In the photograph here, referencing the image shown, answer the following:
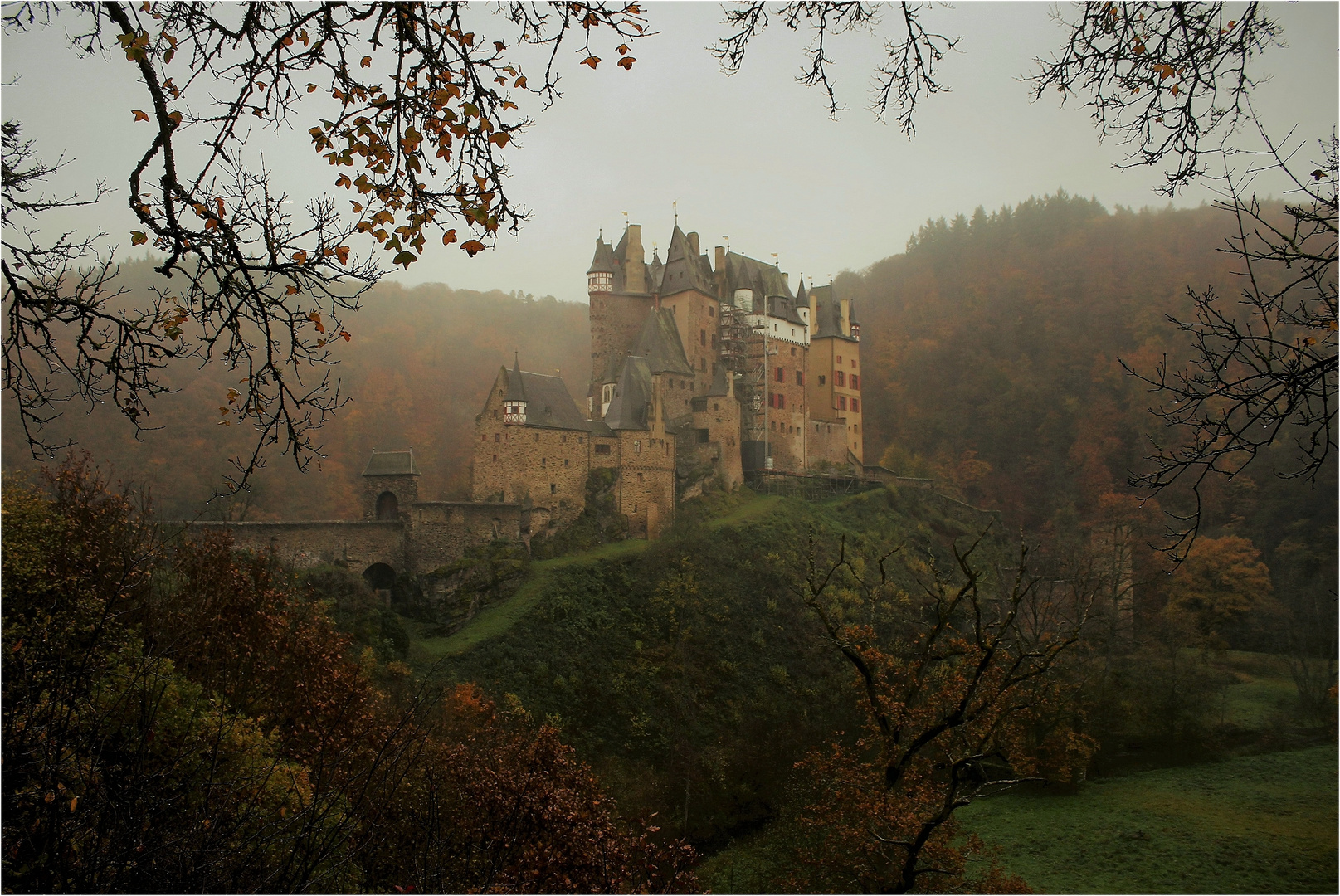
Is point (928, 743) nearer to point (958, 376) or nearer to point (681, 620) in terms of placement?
point (681, 620)

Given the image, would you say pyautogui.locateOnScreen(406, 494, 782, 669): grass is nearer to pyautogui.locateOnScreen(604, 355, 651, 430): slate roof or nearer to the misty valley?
the misty valley

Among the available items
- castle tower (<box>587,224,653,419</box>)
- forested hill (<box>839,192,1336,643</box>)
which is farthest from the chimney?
forested hill (<box>839,192,1336,643</box>)

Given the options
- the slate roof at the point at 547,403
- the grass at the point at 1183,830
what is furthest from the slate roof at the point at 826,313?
the grass at the point at 1183,830

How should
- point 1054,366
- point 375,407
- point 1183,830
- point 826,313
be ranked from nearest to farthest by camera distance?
point 1183,830 → point 375,407 → point 826,313 → point 1054,366

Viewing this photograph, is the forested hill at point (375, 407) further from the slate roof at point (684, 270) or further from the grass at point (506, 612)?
the slate roof at point (684, 270)

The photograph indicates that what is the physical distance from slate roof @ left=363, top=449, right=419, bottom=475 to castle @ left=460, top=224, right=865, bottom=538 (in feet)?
8.57

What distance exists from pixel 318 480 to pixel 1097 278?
47947mm

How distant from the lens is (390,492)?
26.7 m

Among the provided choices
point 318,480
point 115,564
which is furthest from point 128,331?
point 318,480

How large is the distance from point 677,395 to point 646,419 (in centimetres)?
359

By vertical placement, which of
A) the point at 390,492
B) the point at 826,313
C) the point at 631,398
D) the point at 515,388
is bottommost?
the point at 390,492

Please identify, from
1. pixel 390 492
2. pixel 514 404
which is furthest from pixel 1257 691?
pixel 390 492

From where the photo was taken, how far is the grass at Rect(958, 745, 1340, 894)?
1678 cm

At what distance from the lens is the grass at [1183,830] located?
16781mm
